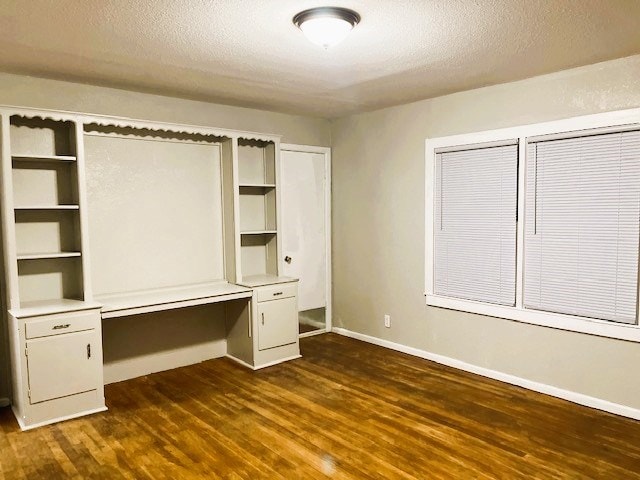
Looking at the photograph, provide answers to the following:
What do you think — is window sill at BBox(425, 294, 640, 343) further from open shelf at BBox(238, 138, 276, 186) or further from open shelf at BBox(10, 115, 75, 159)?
open shelf at BBox(10, 115, 75, 159)

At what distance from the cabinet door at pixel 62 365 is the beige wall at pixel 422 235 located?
2.74 metres

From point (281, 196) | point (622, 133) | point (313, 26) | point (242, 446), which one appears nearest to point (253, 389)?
point (242, 446)

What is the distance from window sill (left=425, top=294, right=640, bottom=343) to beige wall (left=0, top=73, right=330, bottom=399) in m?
2.21

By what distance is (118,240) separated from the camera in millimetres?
3994

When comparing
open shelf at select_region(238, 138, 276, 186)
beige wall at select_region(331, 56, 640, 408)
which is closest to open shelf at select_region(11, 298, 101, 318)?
open shelf at select_region(238, 138, 276, 186)

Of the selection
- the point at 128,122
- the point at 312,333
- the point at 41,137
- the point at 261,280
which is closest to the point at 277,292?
the point at 261,280

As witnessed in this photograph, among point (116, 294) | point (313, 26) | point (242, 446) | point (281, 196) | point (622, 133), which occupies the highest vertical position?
point (313, 26)

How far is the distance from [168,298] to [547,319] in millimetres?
2967

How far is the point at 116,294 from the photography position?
3984 millimetres

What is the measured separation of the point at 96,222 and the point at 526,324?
11.6 feet

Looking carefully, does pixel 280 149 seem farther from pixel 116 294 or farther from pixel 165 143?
pixel 116 294

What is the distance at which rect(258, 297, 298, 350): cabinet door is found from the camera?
437cm

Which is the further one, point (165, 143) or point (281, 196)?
point (281, 196)

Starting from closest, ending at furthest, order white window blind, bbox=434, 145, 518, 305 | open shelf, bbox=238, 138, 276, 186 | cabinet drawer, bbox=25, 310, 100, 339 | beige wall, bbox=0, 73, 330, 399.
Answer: cabinet drawer, bbox=25, 310, 100, 339 → beige wall, bbox=0, 73, 330, 399 → white window blind, bbox=434, 145, 518, 305 → open shelf, bbox=238, 138, 276, 186
